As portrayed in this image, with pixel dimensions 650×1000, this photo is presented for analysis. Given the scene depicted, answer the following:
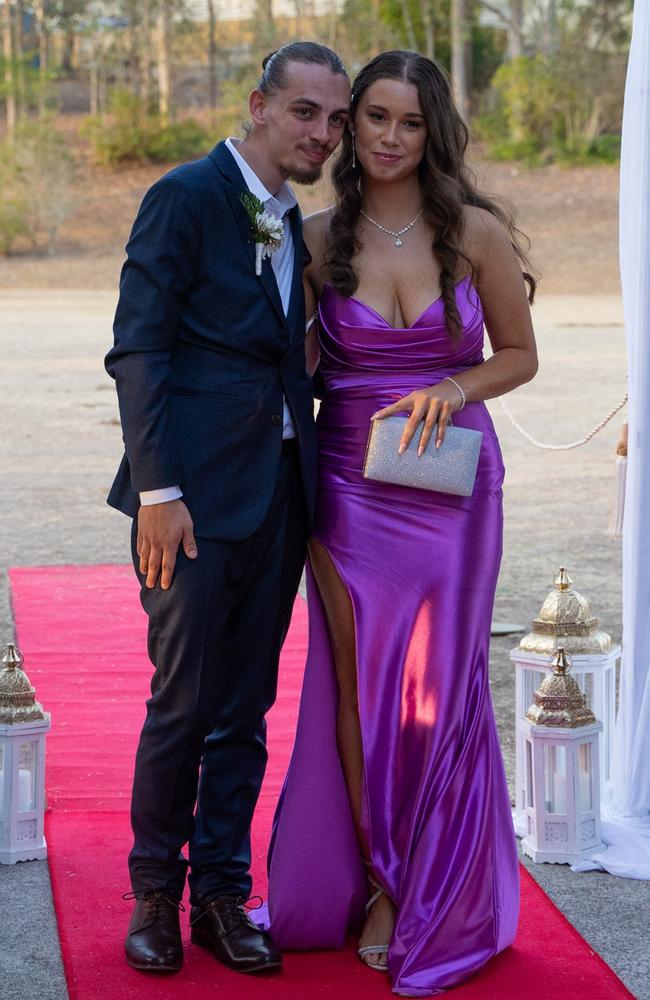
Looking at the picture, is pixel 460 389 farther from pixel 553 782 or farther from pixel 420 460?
pixel 553 782

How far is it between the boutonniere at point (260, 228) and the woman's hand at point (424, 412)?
1.45 ft

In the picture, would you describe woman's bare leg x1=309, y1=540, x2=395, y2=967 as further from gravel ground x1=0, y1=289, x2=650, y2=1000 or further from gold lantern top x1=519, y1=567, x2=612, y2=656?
gold lantern top x1=519, y1=567, x2=612, y2=656

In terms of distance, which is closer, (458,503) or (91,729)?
(458,503)

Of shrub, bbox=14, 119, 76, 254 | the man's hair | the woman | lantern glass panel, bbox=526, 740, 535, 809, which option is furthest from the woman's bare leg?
shrub, bbox=14, 119, 76, 254

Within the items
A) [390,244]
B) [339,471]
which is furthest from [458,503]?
[390,244]

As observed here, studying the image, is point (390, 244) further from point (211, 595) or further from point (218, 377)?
point (211, 595)

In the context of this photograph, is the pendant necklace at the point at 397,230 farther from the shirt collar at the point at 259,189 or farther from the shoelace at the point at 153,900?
the shoelace at the point at 153,900

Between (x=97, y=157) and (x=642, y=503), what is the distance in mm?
41737

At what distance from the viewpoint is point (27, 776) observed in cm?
412

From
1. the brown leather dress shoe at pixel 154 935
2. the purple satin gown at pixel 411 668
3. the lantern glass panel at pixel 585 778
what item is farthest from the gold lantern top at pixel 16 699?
the lantern glass panel at pixel 585 778

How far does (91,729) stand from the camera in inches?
209

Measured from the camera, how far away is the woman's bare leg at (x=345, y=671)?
11.4 feet

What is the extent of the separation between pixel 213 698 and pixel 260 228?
1.05 metres

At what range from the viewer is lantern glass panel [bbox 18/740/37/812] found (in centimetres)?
406
